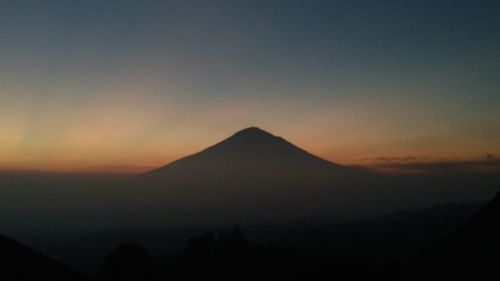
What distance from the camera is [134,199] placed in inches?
7657

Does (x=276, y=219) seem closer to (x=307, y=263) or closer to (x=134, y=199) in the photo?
(x=134, y=199)

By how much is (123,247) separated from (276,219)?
11401cm

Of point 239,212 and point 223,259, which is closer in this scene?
point 223,259

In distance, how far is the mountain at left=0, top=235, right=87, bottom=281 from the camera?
8.88m

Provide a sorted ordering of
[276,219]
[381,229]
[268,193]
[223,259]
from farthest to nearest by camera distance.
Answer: [268,193] < [276,219] < [381,229] < [223,259]

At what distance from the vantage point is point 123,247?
71.6ft

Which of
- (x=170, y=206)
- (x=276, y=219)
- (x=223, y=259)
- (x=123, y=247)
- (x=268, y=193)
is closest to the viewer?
(x=123, y=247)

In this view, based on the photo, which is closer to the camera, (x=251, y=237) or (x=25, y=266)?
(x=25, y=266)

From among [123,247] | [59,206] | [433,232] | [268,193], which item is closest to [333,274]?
[123,247]

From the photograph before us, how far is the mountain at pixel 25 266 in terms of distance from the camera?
8.88 metres

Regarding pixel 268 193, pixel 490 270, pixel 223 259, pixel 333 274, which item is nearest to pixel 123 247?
pixel 223 259

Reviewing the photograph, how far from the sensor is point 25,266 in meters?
9.24

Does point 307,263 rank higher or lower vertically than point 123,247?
lower

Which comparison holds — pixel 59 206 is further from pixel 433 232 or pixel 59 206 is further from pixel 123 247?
pixel 123 247
